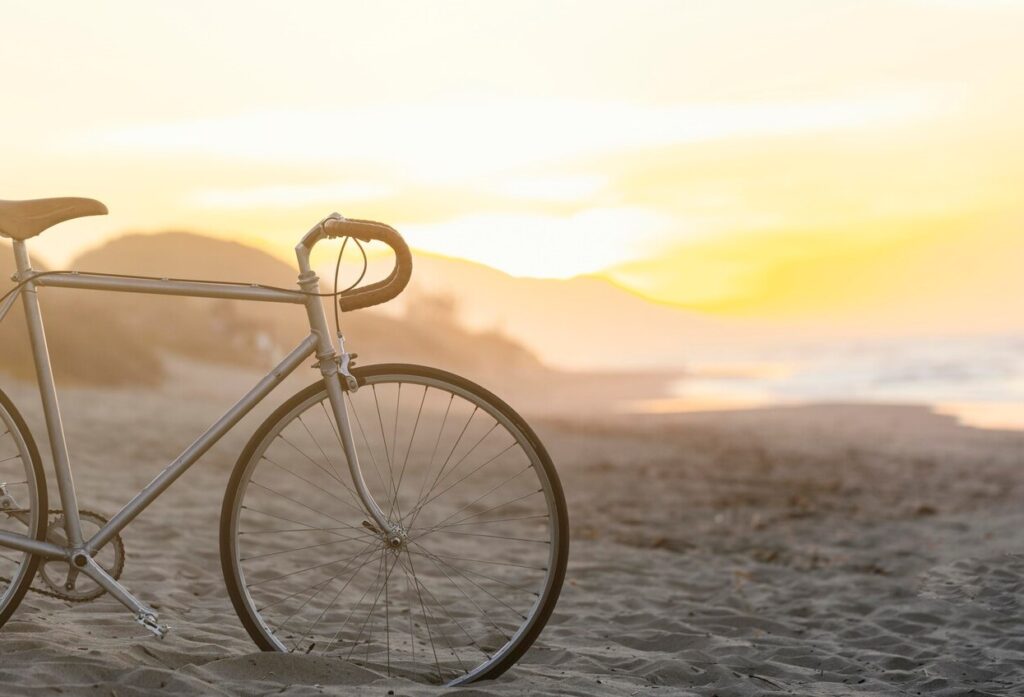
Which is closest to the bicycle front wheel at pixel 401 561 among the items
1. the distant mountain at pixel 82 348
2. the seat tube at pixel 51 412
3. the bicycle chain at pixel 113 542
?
the bicycle chain at pixel 113 542

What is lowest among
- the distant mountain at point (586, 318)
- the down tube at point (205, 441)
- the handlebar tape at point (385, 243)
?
the down tube at point (205, 441)

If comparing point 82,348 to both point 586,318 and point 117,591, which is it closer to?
point 117,591

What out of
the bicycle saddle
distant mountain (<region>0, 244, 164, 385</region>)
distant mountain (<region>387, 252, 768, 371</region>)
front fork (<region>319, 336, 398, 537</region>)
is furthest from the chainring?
distant mountain (<region>387, 252, 768, 371</region>)

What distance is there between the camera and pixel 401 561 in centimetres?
374

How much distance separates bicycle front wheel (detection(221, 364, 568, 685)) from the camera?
3.55m

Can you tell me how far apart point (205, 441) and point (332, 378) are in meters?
0.46

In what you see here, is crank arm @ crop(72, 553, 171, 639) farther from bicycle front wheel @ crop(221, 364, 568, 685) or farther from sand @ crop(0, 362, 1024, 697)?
bicycle front wheel @ crop(221, 364, 568, 685)

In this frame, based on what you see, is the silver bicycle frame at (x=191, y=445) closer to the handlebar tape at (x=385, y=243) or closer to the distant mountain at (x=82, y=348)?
the handlebar tape at (x=385, y=243)

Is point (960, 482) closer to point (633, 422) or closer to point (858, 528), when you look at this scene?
point (858, 528)

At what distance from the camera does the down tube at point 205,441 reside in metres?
3.46

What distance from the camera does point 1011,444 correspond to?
13828mm

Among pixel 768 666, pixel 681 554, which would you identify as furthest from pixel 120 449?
pixel 768 666

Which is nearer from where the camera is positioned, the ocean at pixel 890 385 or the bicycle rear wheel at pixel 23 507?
the bicycle rear wheel at pixel 23 507

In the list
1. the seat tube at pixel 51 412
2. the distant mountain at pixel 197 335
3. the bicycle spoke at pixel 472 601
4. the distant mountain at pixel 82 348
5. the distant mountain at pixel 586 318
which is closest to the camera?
the seat tube at pixel 51 412
